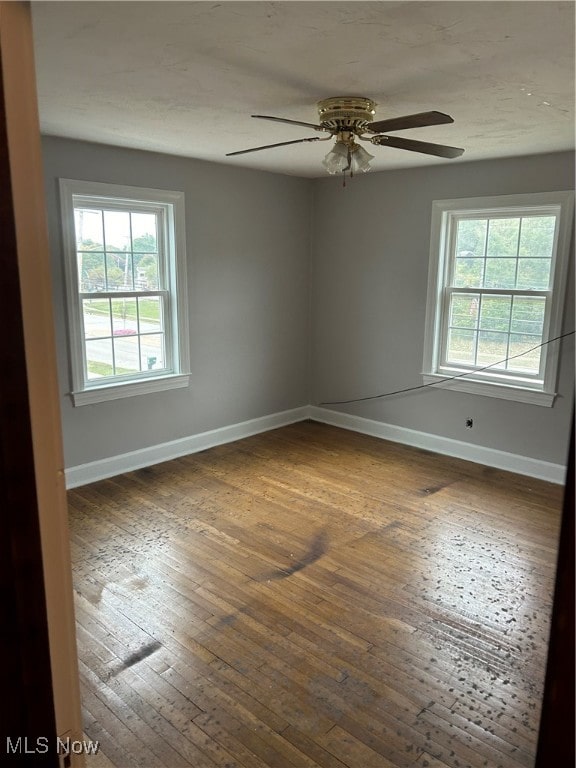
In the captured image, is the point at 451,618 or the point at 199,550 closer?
the point at 451,618

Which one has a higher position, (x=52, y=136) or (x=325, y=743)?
(x=52, y=136)

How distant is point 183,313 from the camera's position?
482cm

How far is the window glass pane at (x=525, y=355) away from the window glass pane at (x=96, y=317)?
10.9 ft

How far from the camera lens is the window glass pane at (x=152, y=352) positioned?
15.4ft

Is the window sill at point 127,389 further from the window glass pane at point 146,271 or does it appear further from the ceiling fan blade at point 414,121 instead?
the ceiling fan blade at point 414,121

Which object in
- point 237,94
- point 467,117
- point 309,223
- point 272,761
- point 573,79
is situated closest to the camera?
point 272,761

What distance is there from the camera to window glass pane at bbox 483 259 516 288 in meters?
4.59

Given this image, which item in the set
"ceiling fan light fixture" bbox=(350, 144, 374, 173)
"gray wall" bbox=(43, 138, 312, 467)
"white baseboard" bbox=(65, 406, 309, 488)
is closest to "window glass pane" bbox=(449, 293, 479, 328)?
"gray wall" bbox=(43, 138, 312, 467)

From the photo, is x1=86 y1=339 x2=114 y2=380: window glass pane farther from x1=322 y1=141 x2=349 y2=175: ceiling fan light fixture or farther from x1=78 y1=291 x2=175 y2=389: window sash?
x1=322 y1=141 x2=349 y2=175: ceiling fan light fixture

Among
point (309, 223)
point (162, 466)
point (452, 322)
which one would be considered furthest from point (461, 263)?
point (162, 466)

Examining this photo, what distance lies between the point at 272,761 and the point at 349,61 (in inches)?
105

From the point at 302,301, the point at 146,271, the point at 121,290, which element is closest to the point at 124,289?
the point at 121,290

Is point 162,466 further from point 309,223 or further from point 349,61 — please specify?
point 349,61

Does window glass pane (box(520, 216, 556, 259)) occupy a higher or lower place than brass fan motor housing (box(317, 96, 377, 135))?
lower
